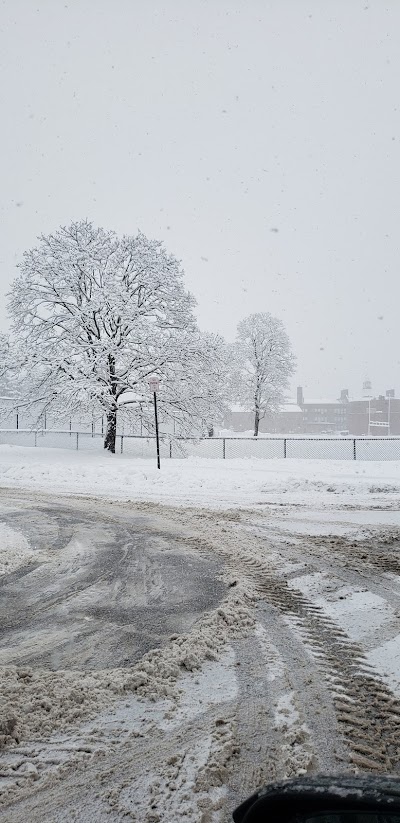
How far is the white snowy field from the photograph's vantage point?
1124cm

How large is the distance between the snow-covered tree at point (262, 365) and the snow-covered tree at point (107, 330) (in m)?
20.0

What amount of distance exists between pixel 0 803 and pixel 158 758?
2.41 feet

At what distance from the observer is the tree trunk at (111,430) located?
2229 centimetres

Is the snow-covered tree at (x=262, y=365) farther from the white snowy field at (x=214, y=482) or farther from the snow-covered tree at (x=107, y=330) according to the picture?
the white snowy field at (x=214, y=482)

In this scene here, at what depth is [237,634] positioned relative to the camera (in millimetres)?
3840

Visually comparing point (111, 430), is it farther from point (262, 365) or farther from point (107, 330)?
point (262, 365)

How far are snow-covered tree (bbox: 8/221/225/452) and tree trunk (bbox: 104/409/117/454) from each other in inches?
2.1

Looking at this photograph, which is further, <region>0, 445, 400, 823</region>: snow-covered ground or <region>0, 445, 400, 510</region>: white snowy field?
<region>0, 445, 400, 510</region>: white snowy field

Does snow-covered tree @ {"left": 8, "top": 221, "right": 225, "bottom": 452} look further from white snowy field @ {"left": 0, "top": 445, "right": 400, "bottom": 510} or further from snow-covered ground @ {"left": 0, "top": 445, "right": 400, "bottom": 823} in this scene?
snow-covered ground @ {"left": 0, "top": 445, "right": 400, "bottom": 823}

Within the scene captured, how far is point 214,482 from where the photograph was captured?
543 inches

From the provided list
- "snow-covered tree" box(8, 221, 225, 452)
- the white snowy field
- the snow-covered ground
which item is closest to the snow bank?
the snow-covered ground

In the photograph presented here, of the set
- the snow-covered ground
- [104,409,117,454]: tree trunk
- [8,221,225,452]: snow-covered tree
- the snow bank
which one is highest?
[8,221,225,452]: snow-covered tree

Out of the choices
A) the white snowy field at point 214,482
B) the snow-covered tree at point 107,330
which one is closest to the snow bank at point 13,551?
the white snowy field at point 214,482

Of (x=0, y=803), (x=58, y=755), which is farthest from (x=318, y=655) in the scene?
(x=0, y=803)
